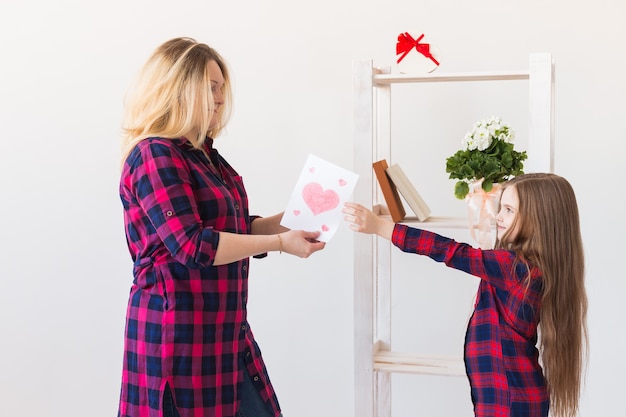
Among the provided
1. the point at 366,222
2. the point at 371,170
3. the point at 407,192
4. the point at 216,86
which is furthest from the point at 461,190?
the point at 216,86

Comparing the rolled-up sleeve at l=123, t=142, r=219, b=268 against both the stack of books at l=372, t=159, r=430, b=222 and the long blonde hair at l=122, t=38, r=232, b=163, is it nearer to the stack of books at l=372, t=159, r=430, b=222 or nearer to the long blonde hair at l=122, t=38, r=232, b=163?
the long blonde hair at l=122, t=38, r=232, b=163

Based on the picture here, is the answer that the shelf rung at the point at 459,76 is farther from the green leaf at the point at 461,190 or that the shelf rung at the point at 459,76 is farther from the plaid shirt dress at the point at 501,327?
the plaid shirt dress at the point at 501,327

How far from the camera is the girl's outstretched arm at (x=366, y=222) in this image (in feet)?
7.35

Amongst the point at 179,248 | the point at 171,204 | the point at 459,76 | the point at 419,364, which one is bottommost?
the point at 419,364

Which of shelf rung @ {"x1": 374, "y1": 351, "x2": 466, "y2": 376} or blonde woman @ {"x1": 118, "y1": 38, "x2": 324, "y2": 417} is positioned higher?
blonde woman @ {"x1": 118, "y1": 38, "x2": 324, "y2": 417}

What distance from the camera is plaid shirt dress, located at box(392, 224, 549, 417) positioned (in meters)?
2.12

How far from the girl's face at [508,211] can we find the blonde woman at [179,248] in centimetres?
61

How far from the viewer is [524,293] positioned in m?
2.12

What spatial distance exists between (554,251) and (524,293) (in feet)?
0.46

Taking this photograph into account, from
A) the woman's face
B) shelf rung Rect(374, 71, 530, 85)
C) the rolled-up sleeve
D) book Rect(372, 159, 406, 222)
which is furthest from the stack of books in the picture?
the rolled-up sleeve

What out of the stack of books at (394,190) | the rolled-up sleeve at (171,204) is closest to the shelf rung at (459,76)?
the stack of books at (394,190)

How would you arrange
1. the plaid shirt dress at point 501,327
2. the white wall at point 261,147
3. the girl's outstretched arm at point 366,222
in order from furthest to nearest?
the white wall at point 261,147
the girl's outstretched arm at point 366,222
the plaid shirt dress at point 501,327

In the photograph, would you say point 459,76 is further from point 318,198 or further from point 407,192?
point 318,198

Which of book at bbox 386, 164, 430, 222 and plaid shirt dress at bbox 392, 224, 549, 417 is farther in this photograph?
book at bbox 386, 164, 430, 222
